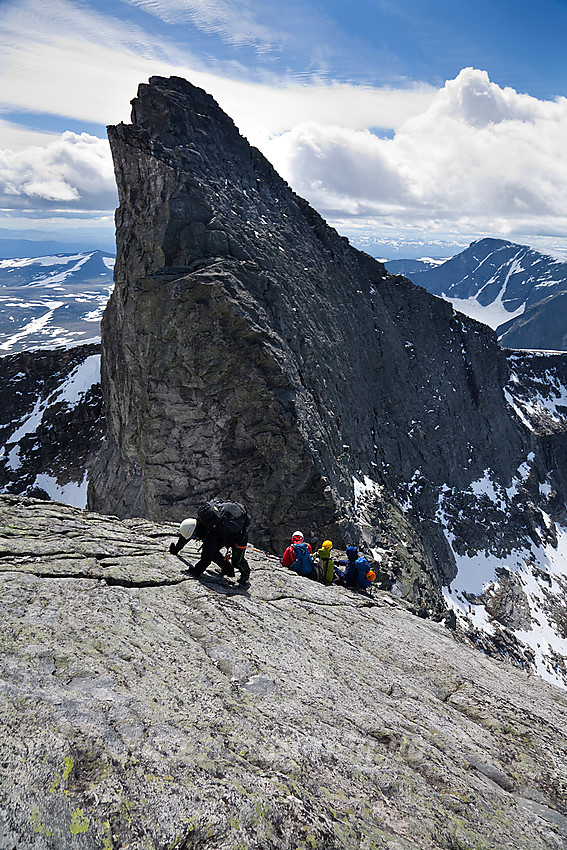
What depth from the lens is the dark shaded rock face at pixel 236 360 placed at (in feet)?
98.9

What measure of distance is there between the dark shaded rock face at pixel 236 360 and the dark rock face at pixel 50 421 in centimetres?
1778

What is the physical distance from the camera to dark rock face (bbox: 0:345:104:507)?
59375 millimetres

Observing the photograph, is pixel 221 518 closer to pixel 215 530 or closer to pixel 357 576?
pixel 215 530

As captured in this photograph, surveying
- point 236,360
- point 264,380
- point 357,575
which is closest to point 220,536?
point 357,575

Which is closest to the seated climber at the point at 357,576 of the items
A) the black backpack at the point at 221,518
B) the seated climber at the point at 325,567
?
the seated climber at the point at 325,567

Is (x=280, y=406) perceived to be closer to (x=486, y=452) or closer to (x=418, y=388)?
(x=418, y=388)

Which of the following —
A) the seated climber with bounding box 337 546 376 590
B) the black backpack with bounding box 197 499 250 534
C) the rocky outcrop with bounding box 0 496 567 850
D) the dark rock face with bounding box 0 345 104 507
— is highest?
the black backpack with bounding box 197 499 250 534

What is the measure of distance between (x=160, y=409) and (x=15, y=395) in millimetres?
52518

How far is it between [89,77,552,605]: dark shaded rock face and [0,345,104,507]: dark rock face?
17.8m

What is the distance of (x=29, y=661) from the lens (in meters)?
6.32

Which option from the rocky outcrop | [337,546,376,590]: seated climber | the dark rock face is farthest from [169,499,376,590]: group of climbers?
the dark rock face

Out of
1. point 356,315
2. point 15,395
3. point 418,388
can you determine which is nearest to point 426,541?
point 418,388

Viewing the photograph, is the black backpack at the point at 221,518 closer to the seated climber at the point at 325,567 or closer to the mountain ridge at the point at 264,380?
the seated climber at the point at 325,567

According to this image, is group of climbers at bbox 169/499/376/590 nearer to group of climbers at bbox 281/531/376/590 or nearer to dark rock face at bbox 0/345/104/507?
group of climbers at bbox 281/531/376/590
